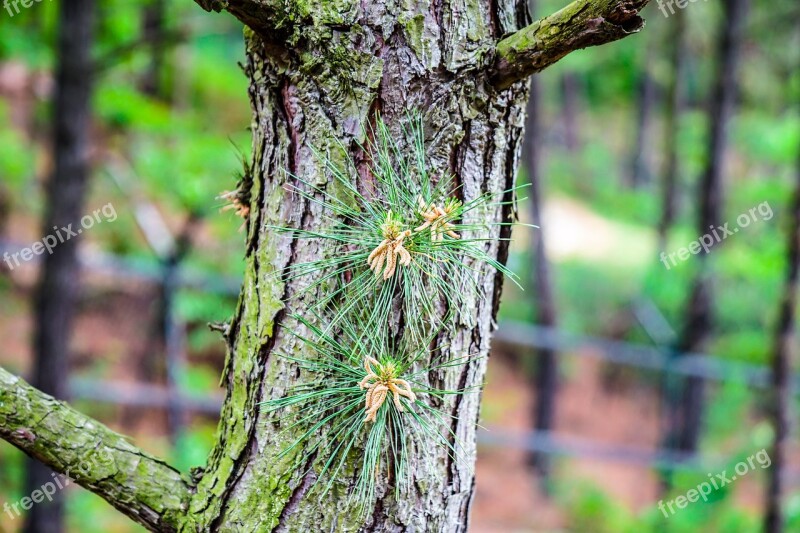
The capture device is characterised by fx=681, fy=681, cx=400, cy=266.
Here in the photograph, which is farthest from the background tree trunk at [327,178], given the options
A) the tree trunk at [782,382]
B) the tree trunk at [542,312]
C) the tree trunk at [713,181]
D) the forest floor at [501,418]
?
the tree trunk at [713,181]

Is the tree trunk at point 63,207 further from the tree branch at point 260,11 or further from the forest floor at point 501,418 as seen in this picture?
the tree branch at point 260,11

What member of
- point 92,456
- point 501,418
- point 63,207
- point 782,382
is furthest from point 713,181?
point 92,456

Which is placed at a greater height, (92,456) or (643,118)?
(643,118)

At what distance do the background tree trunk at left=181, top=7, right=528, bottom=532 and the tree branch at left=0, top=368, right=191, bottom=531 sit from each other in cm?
7

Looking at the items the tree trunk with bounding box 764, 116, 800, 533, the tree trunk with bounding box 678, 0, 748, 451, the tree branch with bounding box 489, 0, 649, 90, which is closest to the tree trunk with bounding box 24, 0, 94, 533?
the tree branch with bounding box 489, 0, 649, 90

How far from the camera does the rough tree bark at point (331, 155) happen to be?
3.79 feet

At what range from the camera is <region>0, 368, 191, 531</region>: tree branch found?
120 centimetres

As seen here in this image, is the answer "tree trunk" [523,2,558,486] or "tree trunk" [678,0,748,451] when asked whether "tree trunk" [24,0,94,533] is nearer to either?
"tree trunk" [523,2,558,486]

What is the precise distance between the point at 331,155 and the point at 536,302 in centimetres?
768

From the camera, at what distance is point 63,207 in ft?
11.8

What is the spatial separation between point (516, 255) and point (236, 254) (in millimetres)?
4605

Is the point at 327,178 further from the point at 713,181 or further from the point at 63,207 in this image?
the point at 713,181

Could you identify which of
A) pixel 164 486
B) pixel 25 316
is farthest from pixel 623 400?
pixel 164 486

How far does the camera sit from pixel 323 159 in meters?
1.16
